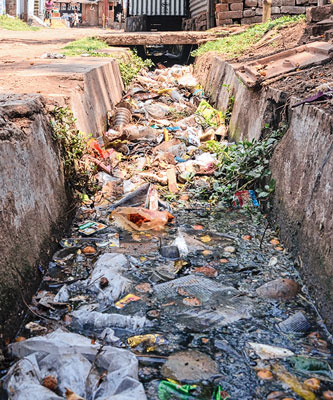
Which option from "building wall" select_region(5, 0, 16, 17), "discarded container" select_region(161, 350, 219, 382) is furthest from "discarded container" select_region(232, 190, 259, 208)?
"building wall" select_region(5, 0, 16, 17)

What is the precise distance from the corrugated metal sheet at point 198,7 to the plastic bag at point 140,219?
378 inches

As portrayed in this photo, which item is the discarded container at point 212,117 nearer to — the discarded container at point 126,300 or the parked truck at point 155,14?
the discarded container at point 126,300

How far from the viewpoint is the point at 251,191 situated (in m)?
3.66

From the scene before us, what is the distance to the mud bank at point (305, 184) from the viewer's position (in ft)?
7.32

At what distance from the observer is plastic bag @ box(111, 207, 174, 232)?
3.26m

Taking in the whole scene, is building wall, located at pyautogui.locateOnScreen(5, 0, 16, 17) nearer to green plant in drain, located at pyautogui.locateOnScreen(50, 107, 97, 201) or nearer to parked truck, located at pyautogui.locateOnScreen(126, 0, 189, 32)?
parked truck, located at pyautogui.locateOnScreen(126, 0, 189, 32)

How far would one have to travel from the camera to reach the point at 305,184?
104 inches

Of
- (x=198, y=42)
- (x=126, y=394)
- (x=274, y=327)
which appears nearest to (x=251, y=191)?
(x=274, y=327)

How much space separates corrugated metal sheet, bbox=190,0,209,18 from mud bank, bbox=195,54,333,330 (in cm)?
891

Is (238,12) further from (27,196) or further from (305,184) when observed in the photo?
(27,196)

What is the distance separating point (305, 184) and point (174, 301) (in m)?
0.96

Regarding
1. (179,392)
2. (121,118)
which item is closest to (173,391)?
(179,392)

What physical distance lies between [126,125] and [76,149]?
7.30 feet

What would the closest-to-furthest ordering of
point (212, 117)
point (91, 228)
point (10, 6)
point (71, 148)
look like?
1. point (91, 228)
2. point (71, 148)
3. point (212, 117)
4. point (10, 6)
